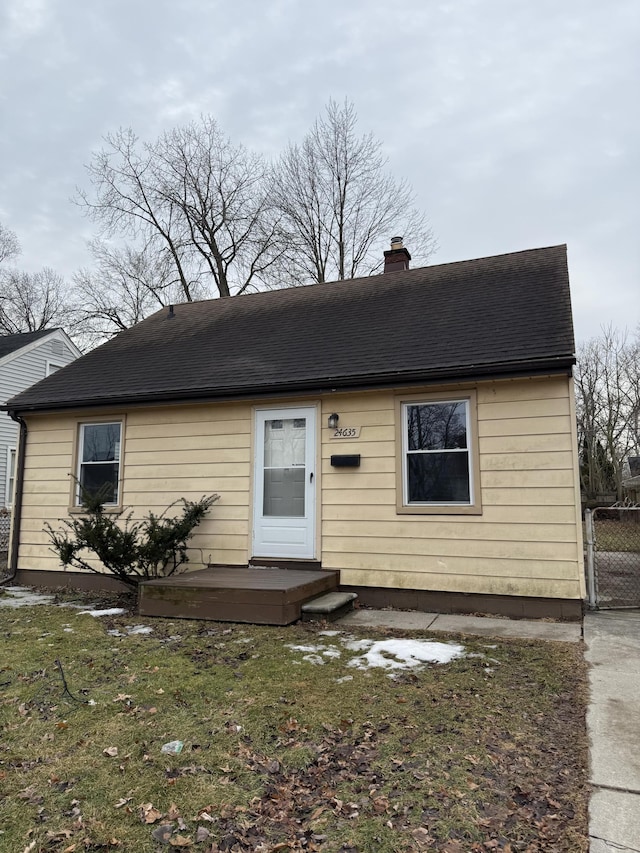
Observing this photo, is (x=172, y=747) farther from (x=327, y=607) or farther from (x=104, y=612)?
(x=104, y=612)

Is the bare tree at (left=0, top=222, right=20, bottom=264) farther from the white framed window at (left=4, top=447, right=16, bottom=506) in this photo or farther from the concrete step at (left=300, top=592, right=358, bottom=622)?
the concrete step at (left=300, top=592, right=358, bottom=622)

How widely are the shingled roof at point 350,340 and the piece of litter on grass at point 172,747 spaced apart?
4.51 m

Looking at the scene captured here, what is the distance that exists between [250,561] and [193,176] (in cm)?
1904

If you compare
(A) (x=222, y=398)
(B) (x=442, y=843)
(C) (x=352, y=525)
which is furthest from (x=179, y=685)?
(A) (x=222, y=398)

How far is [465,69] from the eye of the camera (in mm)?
11516

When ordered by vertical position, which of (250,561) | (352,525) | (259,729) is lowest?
(259,729)

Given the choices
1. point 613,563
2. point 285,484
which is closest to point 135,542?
point 285,484

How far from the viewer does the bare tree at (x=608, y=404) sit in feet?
87.2

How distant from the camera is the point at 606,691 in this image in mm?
3646

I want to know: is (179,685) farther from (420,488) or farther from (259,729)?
(420,488)

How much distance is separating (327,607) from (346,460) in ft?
6.10

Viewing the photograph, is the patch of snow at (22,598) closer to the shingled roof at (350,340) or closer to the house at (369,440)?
the house at (369,440)

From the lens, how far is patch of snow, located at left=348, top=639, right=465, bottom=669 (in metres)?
4.21

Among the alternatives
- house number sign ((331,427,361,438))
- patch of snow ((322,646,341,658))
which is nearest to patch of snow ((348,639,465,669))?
patch of snow ((322,646,341,658))
